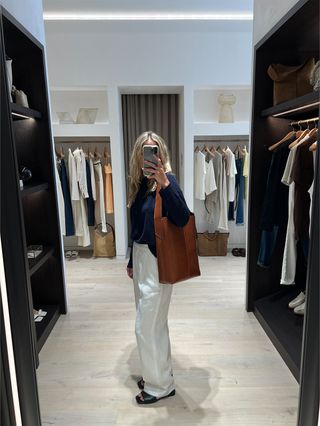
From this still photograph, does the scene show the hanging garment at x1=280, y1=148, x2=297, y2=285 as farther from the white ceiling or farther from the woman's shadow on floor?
the white ceiling

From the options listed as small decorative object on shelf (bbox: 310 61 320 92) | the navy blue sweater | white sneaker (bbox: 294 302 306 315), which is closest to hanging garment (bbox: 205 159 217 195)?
white sneaker (bbox: 294 302 306 315)

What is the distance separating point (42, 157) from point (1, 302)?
1.66 meters

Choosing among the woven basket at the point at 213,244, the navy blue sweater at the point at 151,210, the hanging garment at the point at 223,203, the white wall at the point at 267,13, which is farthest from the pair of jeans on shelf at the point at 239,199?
the navy blue sweater at the point at 151,210

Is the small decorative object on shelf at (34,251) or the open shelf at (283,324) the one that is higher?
Answer: the small decorative object on shelf at (34,251)

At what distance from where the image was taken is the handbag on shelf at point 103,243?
160 inches

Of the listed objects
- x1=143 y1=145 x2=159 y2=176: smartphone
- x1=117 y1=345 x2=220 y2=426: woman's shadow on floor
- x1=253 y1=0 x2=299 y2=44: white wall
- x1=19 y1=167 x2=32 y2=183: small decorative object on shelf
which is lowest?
x1=117 y1=345 x2=220 y2=426: woman's shadow on floor

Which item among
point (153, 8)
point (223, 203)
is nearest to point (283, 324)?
point (223, 203)

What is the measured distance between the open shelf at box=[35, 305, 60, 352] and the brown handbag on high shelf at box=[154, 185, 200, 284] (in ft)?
4.12

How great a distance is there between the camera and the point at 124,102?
4.18 metres

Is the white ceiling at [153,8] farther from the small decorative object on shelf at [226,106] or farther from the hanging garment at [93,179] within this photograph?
the hanging garment at [93,179]

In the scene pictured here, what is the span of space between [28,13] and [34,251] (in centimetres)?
Result: 161

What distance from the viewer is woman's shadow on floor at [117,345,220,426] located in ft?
5.28

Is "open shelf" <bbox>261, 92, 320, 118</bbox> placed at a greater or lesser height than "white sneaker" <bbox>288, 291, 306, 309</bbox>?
greater

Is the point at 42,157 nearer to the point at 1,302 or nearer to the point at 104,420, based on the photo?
the point at 1,302
